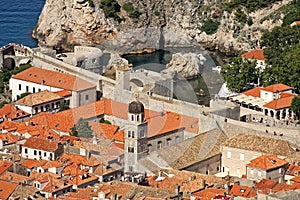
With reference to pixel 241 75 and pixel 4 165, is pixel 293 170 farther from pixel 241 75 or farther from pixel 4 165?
pixel 241 75

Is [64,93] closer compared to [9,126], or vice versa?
[9,126]

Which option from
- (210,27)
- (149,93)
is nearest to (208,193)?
(149,93)

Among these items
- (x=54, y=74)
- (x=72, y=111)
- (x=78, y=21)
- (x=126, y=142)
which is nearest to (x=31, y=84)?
(x=54, y=74)

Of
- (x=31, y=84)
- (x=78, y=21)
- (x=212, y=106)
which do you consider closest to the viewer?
(x=212, y=106)

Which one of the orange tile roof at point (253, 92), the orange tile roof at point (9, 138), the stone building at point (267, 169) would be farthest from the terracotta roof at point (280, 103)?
the orange tile roof at point (9, 138)

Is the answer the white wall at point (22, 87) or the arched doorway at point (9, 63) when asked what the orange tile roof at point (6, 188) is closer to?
the white wall at point (22, 87)

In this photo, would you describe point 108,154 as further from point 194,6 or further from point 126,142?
point 194,6
